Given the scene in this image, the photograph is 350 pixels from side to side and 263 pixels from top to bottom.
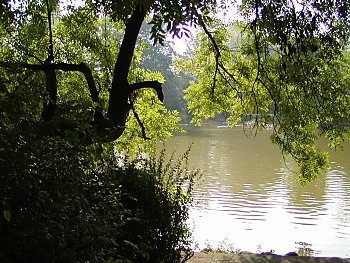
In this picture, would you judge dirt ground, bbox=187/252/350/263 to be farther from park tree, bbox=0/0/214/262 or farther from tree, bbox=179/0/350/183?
tree, bbox=179/0/350/183

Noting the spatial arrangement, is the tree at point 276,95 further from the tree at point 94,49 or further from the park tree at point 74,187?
the park tree at point 74,187

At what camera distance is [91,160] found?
261cm

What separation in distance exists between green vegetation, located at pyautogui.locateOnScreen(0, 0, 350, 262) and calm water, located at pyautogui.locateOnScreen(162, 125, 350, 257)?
5.91 feet

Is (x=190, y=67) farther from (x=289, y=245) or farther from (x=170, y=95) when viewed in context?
Result: (x=170, y=95)

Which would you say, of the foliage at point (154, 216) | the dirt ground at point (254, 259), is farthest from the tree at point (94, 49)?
the dirt ground at point (254, 259)

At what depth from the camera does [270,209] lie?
12.7 m

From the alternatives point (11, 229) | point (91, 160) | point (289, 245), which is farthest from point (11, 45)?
point (289, 245)

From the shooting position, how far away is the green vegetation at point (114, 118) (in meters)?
2.17

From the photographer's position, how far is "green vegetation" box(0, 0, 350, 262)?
2172mm

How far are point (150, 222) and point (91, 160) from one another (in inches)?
52.9

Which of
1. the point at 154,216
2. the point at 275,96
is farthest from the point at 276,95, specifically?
the point at 154,216

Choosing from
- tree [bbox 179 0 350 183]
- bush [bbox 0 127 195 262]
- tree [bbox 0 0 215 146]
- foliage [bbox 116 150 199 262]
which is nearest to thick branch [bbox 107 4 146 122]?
tree [bbox 0 0 215 146]

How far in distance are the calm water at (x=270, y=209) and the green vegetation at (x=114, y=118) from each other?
70.9 inches

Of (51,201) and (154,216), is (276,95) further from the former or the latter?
(51,201)
